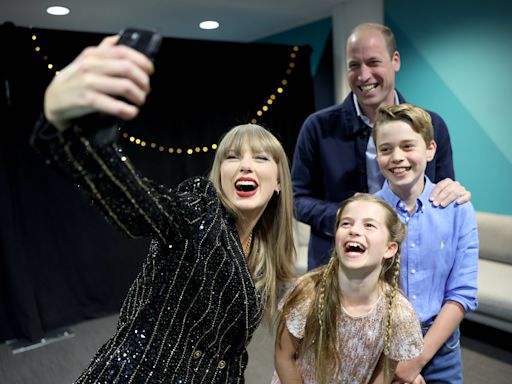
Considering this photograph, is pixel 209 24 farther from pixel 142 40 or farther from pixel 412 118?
pixel 142 40

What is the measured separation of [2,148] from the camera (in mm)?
3416

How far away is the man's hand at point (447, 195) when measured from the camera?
1.30 meters

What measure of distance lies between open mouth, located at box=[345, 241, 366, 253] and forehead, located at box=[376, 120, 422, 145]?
0.30 m

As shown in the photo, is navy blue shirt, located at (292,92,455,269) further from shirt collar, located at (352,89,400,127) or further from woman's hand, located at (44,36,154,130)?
woman's hand, located at (44,36,154,130)

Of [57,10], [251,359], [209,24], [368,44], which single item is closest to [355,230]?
[368,44]

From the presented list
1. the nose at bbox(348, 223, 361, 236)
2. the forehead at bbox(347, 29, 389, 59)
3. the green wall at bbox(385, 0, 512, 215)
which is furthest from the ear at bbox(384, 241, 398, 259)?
the green wall at bbox(385, 0, 512, 215)

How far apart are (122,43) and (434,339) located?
108 cm

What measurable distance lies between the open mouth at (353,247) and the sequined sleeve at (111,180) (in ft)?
1.88

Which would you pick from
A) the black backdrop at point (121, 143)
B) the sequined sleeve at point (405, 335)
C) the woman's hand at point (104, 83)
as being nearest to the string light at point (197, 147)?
the black backdrop at point (121, 143)

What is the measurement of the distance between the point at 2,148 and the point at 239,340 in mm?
2992

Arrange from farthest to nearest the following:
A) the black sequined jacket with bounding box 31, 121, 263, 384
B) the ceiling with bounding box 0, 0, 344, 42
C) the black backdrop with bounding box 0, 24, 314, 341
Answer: the ceiling with bounding box 0, 0, 344, 42
the black backdrop with bounding box 0, 24, 314, 341
the black sequined jacket with bounding box 31, 121, 263, 384

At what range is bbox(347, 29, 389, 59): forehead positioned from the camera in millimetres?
1591

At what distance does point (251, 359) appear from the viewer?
10.2 ft

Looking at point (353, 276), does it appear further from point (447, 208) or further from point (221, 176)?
point (221, 176)
